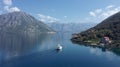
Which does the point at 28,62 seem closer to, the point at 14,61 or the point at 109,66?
the point at 14,61

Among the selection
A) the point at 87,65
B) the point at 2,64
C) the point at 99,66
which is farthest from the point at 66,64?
the point at 2,64

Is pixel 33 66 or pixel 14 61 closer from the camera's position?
pixel 33 66

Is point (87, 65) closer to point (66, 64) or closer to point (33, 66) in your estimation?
point (66, 64)

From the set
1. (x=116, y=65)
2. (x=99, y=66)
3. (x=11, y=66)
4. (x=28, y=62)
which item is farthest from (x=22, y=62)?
(x=116, y=65)

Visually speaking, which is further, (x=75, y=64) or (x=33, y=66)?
(x=75, y=64)

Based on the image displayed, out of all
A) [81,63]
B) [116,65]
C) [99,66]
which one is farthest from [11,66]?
[116,65]

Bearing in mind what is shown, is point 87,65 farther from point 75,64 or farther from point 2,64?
point 2,64

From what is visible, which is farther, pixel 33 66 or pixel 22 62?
pixel 22 62
